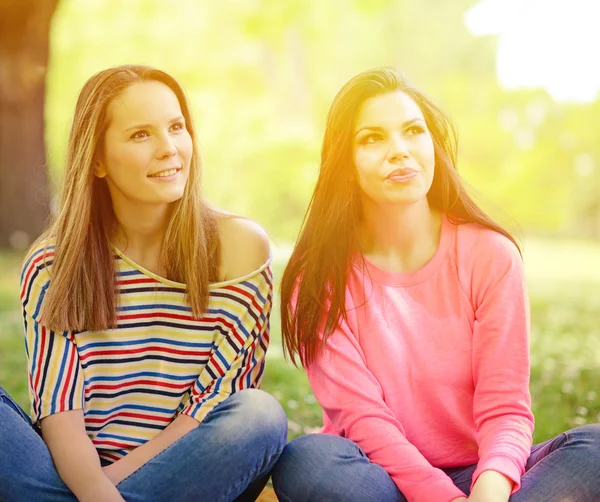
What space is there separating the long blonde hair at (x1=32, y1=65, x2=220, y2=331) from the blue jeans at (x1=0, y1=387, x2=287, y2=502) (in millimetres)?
316

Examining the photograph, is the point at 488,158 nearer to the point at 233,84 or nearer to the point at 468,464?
the point at 233,84

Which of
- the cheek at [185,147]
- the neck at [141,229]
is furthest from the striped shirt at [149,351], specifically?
the cheek at [185,147]

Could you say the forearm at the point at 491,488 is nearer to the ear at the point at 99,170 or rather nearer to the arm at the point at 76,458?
the arm at the point at 76,458

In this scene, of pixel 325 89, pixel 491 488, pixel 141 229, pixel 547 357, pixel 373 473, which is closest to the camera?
pixel 491 488

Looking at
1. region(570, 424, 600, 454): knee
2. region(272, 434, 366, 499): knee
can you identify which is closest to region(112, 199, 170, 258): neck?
region(272, 434, 366, 499): knee

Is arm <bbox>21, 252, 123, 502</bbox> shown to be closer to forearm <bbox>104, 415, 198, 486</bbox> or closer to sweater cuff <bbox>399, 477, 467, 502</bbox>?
forearm <bbox>104, 415, 198, 486</bbox>

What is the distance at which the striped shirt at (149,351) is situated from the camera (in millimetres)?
2127

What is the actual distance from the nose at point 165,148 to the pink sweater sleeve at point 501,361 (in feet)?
2.92

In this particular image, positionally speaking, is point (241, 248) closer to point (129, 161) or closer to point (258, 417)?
point (129, 161)

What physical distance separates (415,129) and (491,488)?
37.5 inches

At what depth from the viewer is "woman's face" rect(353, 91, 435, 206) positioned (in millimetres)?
2047

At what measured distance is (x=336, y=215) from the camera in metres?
2.16

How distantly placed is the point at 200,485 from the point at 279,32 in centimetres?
666

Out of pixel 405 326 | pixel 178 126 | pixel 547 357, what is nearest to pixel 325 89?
pixel 547 357
